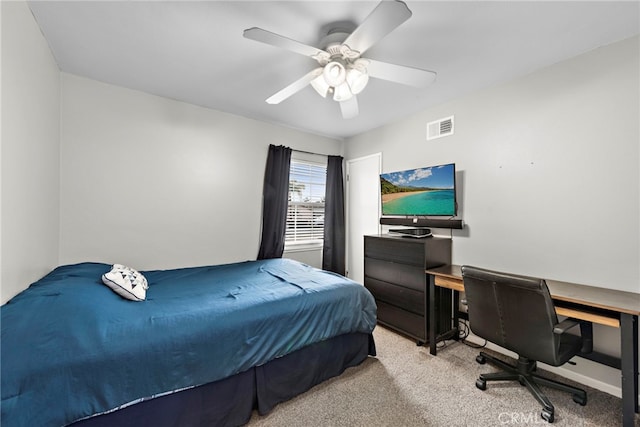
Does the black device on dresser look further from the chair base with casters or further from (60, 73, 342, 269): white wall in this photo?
(60, 73, 342, 269): white wall

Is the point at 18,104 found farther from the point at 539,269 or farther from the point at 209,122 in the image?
the point at 539,269

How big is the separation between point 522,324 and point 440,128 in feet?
6.85

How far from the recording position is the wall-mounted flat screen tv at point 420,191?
2.64m

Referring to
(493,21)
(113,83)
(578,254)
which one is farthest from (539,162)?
(113,83)

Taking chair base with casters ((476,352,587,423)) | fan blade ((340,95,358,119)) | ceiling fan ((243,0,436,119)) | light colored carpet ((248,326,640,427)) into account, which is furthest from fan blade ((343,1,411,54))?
chair base with casters ((476,352,587,423))

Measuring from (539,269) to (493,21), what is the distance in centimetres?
194

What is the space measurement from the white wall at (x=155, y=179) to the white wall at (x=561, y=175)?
2.50m

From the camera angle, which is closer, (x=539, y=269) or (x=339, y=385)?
(x=339, y=385)

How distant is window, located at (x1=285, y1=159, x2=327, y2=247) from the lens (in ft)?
12.5

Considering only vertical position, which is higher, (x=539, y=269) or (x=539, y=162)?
(x=539, y=162)

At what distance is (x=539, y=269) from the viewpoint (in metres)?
2.20

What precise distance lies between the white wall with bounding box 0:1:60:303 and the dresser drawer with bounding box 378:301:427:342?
293 centimetres

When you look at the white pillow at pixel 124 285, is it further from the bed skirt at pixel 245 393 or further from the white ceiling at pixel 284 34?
the white ceiling at pixel 284 34

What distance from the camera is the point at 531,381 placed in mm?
1821
